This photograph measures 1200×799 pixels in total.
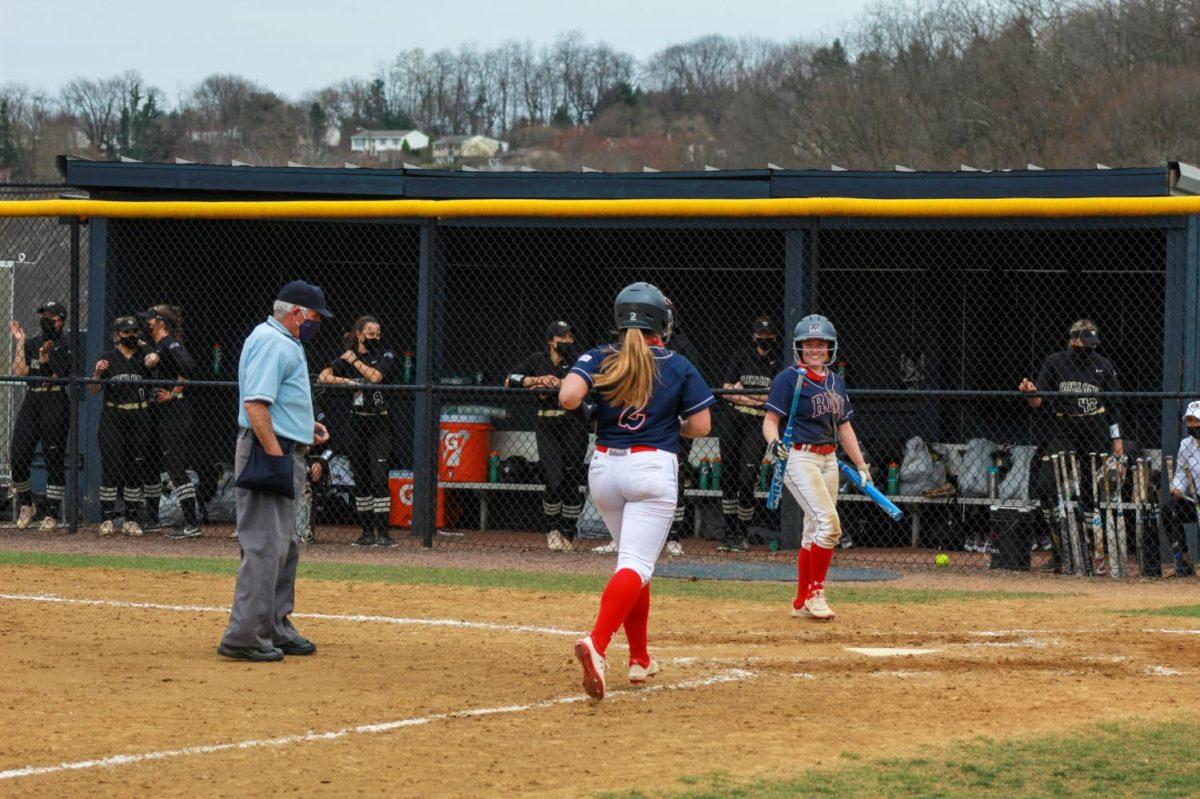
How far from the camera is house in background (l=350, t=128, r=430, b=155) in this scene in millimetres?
71812

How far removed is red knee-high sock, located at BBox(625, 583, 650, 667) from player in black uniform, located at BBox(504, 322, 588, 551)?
6.80 metres

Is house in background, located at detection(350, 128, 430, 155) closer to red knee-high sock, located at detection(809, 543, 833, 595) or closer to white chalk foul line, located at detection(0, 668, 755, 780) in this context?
red knee-high sock, located at detection(809, 543, 833, 595)

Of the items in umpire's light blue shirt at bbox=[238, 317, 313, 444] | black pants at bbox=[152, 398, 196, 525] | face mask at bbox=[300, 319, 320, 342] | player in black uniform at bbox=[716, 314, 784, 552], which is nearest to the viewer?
umpire's light blue shirt at bbox=[238, 317, 313, 444]

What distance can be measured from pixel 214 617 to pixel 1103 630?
16.2ft

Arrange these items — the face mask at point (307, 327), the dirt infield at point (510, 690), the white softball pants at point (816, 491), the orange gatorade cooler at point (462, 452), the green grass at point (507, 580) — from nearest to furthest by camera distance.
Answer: the dirt infield at point (510, 690) → the face mask at point (307, 327) → the white softball pants at point (816, 491) → the green grass at point (507, 580) → the orange gatorade cooler at point (462, 452)

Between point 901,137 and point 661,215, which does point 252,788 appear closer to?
point 661,215

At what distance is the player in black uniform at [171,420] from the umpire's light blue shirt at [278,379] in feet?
21.9

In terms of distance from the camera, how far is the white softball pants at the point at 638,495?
24.1 ft

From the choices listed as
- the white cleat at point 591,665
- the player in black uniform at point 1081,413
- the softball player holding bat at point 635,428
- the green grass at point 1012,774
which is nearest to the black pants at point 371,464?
the player in black uniform at point 1081,413

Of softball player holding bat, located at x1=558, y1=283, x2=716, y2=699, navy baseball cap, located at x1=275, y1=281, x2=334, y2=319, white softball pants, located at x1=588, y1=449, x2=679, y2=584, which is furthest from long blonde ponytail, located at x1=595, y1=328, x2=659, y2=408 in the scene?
navy baseball cap, located at x1=275, y1=281, x2=334, y2=319

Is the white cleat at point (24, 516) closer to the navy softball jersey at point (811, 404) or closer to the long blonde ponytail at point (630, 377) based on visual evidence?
the navy softball jersey at point (811, 404)

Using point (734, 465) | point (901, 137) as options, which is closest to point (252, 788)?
point (734, 465)

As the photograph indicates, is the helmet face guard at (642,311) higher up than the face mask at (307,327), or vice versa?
the helmet face guard at (642,311)

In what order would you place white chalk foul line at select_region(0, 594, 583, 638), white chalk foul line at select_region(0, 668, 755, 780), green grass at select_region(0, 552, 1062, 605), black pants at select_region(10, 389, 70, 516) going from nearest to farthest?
1. white chalk foul line at select_region(0, 668, 755, 780)
2. white chalk foul line at select_region(0, 594, 583, 638)
3. green grass at select_region(0, 552, 1062, 605)
4. black pants at select_region(10, 389, 70, 516)
